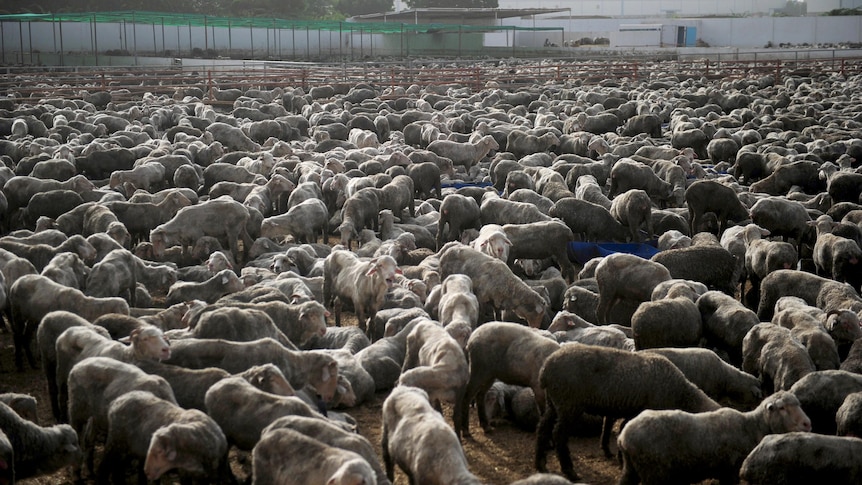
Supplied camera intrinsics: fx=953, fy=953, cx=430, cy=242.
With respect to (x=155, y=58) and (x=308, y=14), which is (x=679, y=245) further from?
(x=308, y=14)

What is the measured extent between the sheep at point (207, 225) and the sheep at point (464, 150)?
7981 mm

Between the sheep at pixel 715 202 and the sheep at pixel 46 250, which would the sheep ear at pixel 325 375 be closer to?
the sheep at pixel 46 250

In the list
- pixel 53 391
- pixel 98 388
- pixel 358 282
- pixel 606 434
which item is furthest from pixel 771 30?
pixel 98 388

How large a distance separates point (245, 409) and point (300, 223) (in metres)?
8.13

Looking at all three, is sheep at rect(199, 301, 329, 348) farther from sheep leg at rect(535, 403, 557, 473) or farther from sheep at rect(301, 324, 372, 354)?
sheep leg at rect(535, 403, 557, 473)

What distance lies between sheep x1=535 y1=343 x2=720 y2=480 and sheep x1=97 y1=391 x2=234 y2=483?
274cm

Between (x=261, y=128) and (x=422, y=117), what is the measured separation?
516cm

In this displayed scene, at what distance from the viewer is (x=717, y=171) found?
22.1 m

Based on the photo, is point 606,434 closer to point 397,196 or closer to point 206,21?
point 397,196

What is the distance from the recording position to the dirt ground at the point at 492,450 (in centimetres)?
816

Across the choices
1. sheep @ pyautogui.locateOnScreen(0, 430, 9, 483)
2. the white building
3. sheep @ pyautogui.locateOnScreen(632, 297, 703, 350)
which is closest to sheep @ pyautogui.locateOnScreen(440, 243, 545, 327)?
sheep @ pyautogui.locateOnScreen(632, 297, 703, 350)

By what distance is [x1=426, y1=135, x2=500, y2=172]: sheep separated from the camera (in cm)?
2188

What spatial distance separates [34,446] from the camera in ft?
24.3

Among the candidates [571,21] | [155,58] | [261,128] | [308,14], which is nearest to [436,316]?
[261,128]
